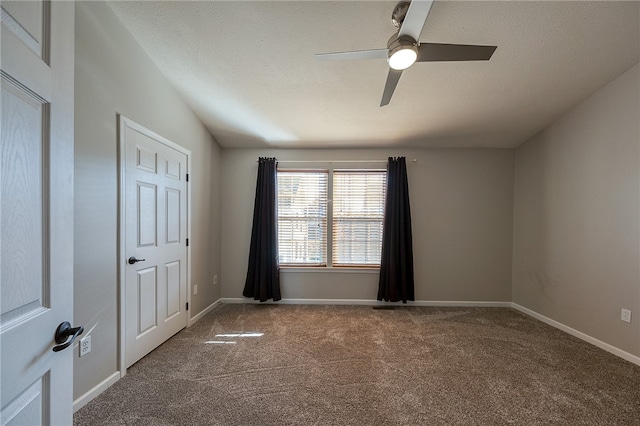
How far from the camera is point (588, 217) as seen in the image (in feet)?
8.49

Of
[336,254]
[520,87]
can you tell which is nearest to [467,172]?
[520,87]

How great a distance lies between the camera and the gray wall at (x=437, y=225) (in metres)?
3.57

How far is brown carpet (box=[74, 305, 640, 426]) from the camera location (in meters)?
1.59

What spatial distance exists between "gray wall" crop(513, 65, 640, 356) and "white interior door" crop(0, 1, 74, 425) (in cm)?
382

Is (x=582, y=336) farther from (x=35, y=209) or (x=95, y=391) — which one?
(x=95, y=391)

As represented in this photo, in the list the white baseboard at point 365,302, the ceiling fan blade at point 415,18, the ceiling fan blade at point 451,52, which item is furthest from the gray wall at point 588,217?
the ceiling fan blade at point 415,18

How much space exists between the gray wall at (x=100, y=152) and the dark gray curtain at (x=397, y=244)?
2865 mm

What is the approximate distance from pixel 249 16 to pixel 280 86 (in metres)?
0.70

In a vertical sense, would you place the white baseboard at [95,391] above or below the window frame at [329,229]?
below

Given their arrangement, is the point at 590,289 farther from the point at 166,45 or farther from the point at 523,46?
the point at 166,45

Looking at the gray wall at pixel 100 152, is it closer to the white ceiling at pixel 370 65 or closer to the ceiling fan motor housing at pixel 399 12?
the white ceiling at pixel 370 65

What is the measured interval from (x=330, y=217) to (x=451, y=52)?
247cm

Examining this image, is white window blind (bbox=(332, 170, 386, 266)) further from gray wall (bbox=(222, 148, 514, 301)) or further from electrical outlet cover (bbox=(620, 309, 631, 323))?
electrical outlet cover (bbox=(620, 309, 631, 323))

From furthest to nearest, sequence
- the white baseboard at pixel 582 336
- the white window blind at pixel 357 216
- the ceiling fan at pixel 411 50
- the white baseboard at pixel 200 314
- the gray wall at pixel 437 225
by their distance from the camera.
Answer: the white window blind at pixel 357 216
the gray wall at pixel 437 225
the white baseboard at pixel 200 314
the white baseboard at pixel 582 336
the ceiling fan at pixel 411 50
